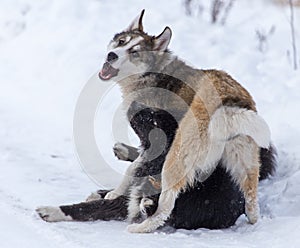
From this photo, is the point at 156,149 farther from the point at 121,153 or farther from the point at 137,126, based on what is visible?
the point at 121,153

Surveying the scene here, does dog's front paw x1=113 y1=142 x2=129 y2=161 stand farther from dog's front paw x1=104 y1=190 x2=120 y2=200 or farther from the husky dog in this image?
dog's front paw x1=104 y1=190 x2=120 y2=200

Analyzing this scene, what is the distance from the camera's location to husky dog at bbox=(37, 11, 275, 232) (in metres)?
4.64

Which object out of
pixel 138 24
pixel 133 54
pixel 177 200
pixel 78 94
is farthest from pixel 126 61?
pixel 78 94

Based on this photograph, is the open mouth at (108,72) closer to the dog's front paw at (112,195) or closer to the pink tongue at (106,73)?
the pink tongue at (106,73)

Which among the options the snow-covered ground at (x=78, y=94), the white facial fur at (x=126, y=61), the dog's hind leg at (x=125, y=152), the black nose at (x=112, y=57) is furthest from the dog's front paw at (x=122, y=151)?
the black nose at (x=112, y=57)

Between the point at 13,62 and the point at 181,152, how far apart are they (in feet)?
18.1

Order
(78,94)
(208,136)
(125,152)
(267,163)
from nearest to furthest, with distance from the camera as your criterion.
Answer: (208,136) → (267,163) → (125,152) → (78,94)

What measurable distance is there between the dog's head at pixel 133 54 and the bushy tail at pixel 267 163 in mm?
1133

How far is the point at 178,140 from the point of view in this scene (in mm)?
4758

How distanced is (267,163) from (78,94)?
10.9 ft

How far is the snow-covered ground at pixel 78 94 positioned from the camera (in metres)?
4.69

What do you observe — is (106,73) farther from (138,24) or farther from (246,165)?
(246,165)

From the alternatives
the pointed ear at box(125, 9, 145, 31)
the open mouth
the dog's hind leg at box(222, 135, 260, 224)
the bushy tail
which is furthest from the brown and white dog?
the bushy tail

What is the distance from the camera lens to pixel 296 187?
5.44 meters
